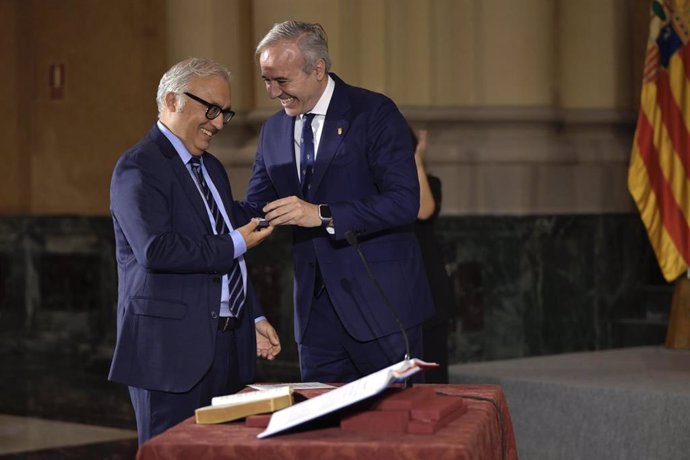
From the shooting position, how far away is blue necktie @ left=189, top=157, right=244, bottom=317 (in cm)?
343

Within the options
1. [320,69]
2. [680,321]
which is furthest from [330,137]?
[680,321]

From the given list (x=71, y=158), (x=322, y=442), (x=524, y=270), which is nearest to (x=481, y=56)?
(x=524, y=270)

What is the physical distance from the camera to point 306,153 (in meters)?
3.73

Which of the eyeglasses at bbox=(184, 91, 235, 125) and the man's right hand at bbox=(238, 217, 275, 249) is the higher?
the eyeglasses at bbox=(184, 91, 235, 125)

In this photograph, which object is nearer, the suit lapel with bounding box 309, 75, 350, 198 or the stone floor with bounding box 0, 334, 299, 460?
the suit lapel with bounding box 309, 75, 350, 198

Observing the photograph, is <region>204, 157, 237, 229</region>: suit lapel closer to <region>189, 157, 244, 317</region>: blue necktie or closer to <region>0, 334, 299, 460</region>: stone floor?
<region>189, 157, 244, 317</region>: blue necktie

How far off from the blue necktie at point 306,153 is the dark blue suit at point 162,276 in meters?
0.45

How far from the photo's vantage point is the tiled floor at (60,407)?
5891 millimetres

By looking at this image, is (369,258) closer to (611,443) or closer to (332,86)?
(332,86)

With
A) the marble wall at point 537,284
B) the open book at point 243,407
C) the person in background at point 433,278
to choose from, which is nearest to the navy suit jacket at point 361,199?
the open book at point 243,407

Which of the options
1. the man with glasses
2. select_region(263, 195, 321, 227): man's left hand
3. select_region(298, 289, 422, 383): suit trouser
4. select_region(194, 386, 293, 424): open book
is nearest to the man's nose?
the man with glasses

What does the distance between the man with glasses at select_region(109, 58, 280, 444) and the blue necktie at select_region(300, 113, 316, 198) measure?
0.32 meters

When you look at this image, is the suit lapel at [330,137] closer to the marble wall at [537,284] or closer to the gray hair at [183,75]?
the gray hair at [183,75]

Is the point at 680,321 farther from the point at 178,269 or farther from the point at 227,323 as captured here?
the point at 178,269
